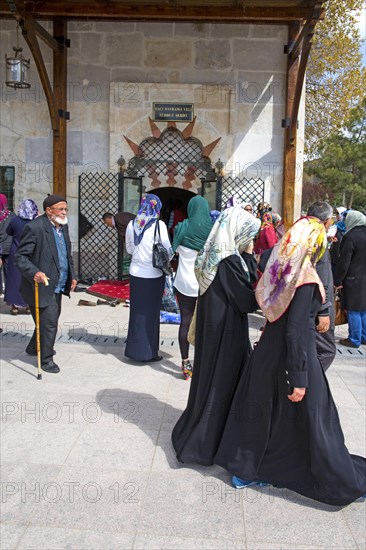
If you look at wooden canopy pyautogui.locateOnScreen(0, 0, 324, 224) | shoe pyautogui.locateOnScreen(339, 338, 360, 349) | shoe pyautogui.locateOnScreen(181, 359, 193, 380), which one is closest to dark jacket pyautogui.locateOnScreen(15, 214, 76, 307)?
shoe pyautogui.locateOnScreen(181, 359, 193, 380)

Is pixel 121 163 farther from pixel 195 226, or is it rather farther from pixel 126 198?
pixel 195 226

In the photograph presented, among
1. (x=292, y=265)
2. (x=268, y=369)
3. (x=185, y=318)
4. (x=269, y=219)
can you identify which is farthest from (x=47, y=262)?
(x=269, y=219)

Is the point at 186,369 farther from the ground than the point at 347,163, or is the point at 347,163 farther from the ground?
the point at 347,163

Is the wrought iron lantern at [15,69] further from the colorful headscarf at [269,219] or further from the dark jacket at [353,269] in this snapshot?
the dark jacket at [353,269]

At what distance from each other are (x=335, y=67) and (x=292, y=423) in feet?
51.5

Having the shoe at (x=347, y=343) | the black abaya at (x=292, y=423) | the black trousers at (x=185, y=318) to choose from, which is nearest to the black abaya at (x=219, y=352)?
the black abaya at (x=292, y=423)

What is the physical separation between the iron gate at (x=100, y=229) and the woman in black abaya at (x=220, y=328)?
6744 millimetres

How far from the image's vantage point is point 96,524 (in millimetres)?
2789

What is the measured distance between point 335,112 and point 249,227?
1621 cm

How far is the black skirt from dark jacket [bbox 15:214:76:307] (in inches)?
32.6

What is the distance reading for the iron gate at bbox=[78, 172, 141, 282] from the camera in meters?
10.0

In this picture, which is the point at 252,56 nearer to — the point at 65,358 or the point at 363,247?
the point at 363,247

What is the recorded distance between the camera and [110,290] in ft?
30.3

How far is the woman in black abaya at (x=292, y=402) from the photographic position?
9.25 ft
